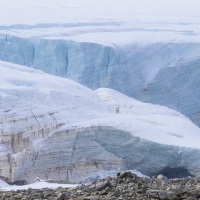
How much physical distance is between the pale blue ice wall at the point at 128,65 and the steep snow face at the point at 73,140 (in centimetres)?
357

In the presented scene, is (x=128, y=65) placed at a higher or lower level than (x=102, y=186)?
lower

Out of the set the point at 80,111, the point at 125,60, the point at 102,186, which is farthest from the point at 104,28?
the point at 102,186

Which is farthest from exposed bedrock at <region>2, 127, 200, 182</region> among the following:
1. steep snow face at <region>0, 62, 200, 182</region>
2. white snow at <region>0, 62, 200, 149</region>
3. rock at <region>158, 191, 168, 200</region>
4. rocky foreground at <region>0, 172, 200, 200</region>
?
rock at <region>158, 191, 168, 200</region>

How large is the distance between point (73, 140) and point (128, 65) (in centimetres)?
523

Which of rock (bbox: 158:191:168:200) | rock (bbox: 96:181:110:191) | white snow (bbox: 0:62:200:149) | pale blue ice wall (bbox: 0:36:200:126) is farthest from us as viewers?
pale blue ice wall (bbox: 0:36:200:126)

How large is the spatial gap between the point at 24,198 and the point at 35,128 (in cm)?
453

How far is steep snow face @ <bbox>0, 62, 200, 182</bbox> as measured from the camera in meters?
7.41

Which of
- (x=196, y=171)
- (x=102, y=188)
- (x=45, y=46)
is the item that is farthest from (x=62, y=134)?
(x=45, y=46)

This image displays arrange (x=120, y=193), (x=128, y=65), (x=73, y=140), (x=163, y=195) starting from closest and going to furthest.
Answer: (x=163, y=195)
(x=120, y=193)
(x=73, y=140)
(x=128, y=65)

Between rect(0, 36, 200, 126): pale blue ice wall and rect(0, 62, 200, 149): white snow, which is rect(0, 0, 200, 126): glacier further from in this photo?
rect(0, 62, 200, 149): white snow

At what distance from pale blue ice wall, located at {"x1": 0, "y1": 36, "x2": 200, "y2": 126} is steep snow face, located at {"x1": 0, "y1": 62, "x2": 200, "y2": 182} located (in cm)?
357

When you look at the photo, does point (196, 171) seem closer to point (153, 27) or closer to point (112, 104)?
point (112, 104)

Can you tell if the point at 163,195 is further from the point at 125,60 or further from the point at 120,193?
the point at 125,60

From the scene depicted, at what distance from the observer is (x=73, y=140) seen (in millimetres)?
7676
